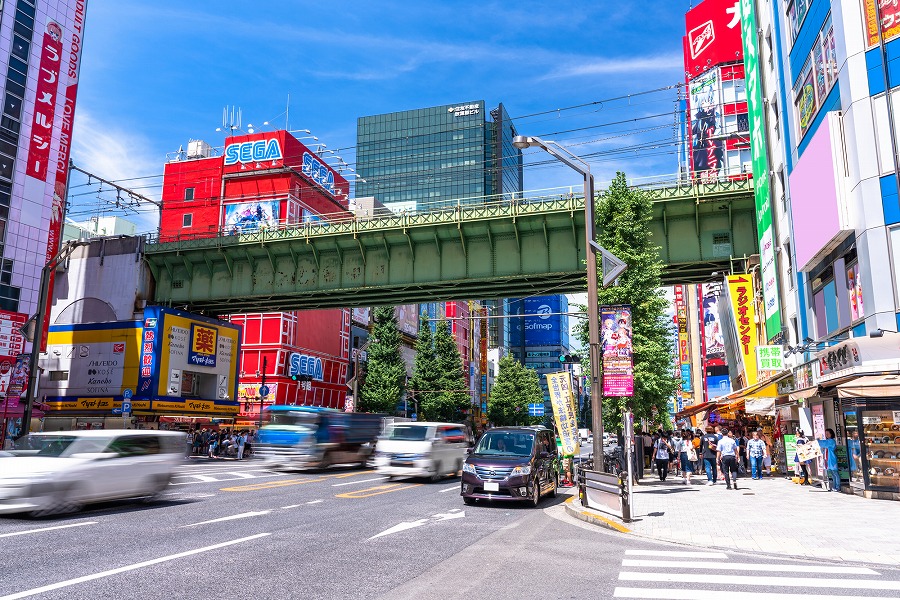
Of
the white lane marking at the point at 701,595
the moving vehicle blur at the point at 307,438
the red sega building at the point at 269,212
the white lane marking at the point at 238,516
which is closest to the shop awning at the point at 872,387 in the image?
the white lane marking at the point at 701,595

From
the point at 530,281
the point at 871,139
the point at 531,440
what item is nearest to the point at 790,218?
the point at 871,139

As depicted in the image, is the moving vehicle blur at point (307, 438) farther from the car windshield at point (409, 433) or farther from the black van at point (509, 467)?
the black van at point (509, 467)

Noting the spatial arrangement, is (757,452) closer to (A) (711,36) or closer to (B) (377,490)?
(B) (377,490)

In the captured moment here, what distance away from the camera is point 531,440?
16.5 metres

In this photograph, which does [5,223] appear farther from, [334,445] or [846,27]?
[846,27]

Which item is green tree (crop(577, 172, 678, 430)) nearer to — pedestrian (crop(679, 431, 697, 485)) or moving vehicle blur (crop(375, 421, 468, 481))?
pedestrian (crop(679, 431, 697, 485))

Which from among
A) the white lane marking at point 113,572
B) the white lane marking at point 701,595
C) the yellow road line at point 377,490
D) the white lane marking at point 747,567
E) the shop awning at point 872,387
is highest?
the shop awning at point 872,387

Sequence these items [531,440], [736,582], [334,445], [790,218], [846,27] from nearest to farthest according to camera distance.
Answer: [736,582] < [531,440] < [846,27] < [790,218] < [334,445]

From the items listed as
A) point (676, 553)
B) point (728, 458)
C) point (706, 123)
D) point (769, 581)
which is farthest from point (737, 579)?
point (706, 123)

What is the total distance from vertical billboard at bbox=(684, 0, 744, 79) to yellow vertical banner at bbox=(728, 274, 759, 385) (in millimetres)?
34739

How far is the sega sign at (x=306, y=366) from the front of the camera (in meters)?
55.9

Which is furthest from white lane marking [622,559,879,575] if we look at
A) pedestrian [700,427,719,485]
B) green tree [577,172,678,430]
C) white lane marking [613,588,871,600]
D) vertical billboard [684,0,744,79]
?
Result: vertical billboard [684,0,744,79]

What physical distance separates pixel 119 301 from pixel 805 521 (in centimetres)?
3909

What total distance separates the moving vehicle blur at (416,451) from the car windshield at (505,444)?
6.07m
